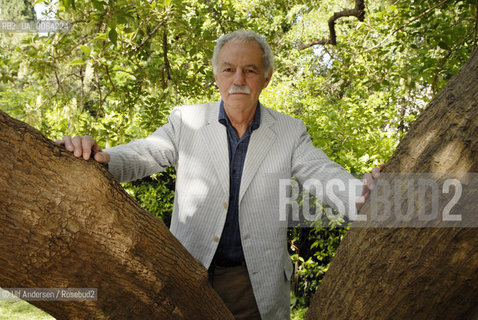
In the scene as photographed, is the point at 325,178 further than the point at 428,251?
Yes

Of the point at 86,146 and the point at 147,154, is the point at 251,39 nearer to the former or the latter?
the point at 147,154

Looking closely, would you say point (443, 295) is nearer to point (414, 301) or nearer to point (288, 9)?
point (414, 301)

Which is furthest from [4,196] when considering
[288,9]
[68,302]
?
[288,9]

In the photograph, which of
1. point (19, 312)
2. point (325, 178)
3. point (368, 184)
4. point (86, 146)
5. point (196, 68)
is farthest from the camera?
point (19, 312)

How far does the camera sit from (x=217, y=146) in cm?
194

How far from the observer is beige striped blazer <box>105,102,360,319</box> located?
182 centimetres

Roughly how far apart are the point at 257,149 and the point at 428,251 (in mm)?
1045

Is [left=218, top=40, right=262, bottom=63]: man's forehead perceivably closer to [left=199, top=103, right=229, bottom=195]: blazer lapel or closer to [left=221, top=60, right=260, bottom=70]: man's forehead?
[left=221, top=60, right=260, bottom=70]: man's forehead

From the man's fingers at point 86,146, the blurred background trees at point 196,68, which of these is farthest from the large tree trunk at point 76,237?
the blurred background trees at point 196,68

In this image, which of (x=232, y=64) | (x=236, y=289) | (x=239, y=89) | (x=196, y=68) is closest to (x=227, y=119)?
(x=239, y=89)

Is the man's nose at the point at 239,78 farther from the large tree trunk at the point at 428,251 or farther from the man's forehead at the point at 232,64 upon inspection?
the large tree trunk at the point at 428,251

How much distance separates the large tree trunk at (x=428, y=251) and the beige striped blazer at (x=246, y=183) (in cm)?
59

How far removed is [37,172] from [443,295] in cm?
114

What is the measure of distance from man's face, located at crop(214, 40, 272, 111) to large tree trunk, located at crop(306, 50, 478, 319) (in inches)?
37.4
